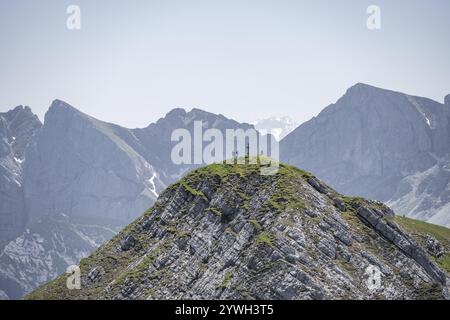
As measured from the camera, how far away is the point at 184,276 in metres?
165

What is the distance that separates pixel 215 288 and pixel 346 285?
97.7 ft

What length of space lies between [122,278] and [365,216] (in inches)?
2567

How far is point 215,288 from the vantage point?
158 metres

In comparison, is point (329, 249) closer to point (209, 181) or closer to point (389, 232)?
point (389, 232)

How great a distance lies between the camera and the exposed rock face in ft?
513

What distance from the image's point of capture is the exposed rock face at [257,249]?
156375mm

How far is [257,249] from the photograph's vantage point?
161m

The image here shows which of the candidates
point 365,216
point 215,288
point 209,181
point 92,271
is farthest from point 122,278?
point 365,216

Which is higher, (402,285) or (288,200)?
(288,200)
